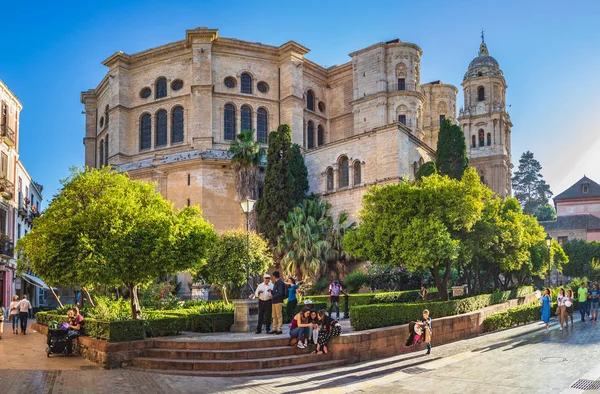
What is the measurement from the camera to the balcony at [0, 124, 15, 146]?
29.4 m

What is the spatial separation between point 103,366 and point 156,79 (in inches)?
1420

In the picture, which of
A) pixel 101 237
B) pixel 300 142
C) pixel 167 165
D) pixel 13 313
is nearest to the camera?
pixel 101 237

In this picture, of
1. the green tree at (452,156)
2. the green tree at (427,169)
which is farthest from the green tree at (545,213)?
the green tree at (427,169)

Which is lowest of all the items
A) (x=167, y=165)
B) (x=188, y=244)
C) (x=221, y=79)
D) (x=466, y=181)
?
(x=188, y=244)

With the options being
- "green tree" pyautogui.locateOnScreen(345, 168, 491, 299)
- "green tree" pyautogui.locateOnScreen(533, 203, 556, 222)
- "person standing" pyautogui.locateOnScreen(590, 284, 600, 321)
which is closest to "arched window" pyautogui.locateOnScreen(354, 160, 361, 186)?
"green tree" pyautogui.locateOnScreen(345, 168, 491, 299)

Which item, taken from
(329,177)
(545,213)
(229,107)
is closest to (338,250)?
(329,177)

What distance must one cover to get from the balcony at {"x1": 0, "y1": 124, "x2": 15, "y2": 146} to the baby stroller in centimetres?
1833

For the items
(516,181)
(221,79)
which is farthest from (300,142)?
(516,181)

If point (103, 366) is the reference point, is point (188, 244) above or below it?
above

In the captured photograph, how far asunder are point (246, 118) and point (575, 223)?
132ft

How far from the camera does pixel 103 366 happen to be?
12836 millimetres

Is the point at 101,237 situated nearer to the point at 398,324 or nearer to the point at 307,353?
the point at 307,353

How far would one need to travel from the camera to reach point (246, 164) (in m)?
38.8

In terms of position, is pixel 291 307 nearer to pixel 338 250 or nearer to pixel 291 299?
pixel 291 299
